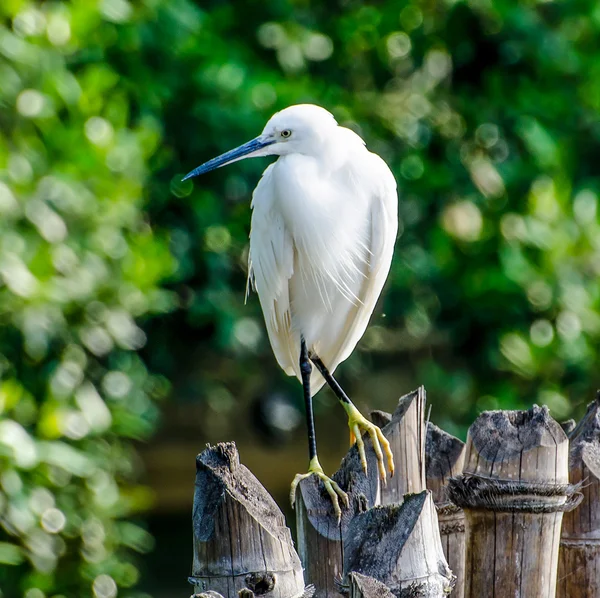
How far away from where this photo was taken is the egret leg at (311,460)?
1.60 metres

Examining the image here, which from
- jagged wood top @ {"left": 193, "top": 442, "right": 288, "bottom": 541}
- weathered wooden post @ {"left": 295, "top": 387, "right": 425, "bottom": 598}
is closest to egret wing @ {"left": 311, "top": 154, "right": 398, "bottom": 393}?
weathered wooden post @ {"left": 295, "top": 387, "right": 425, "bottom": 598}

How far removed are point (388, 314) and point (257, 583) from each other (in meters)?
2.47

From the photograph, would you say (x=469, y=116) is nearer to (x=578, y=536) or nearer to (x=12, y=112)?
(x=12, y=112)

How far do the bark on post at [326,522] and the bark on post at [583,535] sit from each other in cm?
34

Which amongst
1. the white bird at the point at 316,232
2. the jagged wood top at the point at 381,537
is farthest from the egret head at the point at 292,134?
the jagged wood top at the point at 381,537

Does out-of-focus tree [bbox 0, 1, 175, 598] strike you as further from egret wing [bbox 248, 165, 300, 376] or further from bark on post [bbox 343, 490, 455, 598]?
bark on post [bbox 343, 490, 455, 598]

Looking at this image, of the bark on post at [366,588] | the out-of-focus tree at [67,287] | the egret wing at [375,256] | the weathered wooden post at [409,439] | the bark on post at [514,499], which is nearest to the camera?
the bark on post at [366,588]

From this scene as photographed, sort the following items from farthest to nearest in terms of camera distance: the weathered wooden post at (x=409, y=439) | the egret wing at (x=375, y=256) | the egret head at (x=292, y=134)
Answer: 1. the egret wing at (x=375, y=256)
2. the egret head at (x=292, y=134)
3. the weathered wooden post at (x=409, y=439)

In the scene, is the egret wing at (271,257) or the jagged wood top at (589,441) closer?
the jagged wood top at (589,441)

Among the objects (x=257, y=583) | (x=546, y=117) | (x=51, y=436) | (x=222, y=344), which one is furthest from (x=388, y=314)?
(x=257, y=583)

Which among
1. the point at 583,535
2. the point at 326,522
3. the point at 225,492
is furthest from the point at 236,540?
the point at 583,535

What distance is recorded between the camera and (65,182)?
109 inches

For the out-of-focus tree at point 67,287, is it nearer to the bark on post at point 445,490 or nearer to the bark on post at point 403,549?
the bark on post at point 445,490

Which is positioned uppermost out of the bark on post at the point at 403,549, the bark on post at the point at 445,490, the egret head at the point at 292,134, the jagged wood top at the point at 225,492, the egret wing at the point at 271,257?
the egret head at the point at 292,134
